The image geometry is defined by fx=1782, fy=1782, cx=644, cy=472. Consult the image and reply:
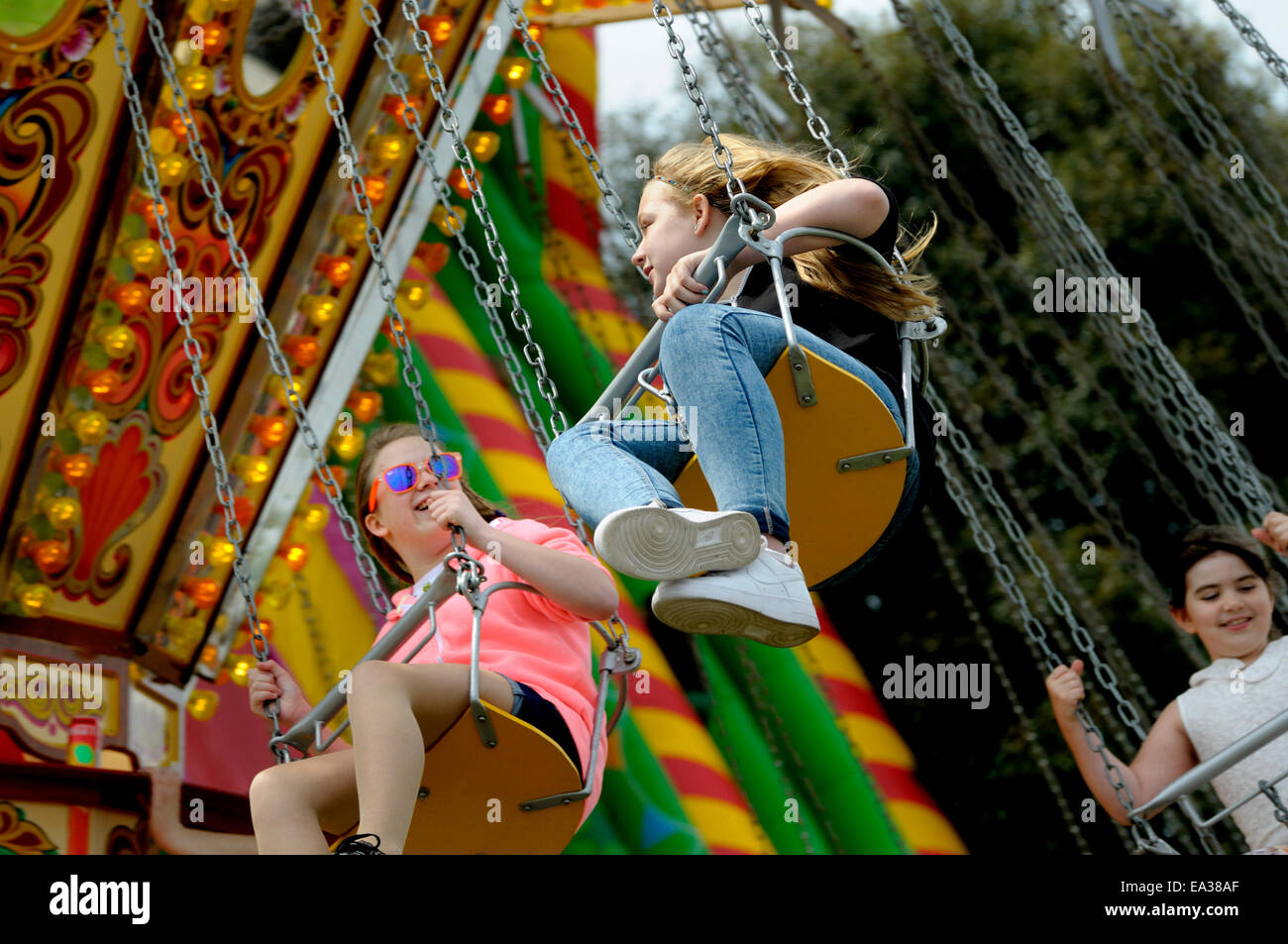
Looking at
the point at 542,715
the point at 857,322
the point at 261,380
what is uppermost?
the point at 261,380

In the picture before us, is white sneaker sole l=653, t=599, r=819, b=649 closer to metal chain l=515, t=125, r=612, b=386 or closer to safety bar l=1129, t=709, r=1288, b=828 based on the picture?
safety bar l=1129, t=709, r=1288, b=828

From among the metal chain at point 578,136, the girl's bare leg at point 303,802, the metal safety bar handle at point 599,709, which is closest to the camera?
the girl's bare leg at point 303,802

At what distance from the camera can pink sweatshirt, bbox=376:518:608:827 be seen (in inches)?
108

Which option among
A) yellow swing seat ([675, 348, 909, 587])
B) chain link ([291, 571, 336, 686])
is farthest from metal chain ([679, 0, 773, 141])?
chain link ([291, 571, 336, 686])

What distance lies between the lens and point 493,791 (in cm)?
267

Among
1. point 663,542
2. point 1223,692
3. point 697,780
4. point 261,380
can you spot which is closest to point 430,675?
point 663,542

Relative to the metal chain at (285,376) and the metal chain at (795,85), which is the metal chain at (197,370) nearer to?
the metal chain at (285,376)

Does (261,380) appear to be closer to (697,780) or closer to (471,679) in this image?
(697,780)

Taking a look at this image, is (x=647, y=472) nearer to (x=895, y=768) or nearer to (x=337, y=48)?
(x=337, y=48)

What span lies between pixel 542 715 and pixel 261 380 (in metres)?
2.05

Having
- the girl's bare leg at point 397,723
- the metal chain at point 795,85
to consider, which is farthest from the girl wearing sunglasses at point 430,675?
the metal chain at point 795,85

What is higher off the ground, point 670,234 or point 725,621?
point 670,234

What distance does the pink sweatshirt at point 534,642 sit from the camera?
2740 millimetres

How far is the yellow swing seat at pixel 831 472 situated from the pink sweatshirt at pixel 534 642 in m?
0.28
